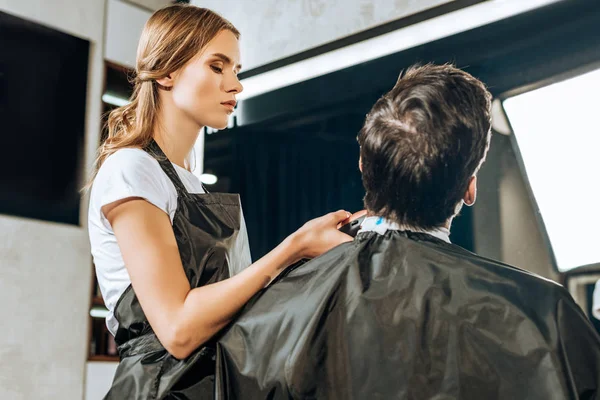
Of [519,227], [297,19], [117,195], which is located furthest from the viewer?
[297,19]

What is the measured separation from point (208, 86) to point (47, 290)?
5.44 ft

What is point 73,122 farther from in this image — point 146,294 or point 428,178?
point 428,178

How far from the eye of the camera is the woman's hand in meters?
1.31

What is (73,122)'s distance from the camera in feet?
10.2

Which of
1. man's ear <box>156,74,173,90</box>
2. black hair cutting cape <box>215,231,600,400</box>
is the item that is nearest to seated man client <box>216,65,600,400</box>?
black hair cutting cape <box>215,231,600,400</box>

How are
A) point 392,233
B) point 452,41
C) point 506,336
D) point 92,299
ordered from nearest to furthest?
point 506,336 < point 392,233 < point 452,41 < point 92,299

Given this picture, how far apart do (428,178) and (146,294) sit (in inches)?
22.3

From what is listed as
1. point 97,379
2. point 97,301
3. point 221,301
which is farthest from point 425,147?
point 97,301

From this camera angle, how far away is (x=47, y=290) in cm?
293

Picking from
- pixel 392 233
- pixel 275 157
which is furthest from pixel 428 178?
pixel 275 157

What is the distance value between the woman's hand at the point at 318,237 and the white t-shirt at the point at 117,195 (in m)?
0.31

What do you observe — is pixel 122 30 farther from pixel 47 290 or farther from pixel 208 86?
pixel 208 86

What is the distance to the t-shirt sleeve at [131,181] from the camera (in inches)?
54.7

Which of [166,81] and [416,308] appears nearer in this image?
[416,308]
